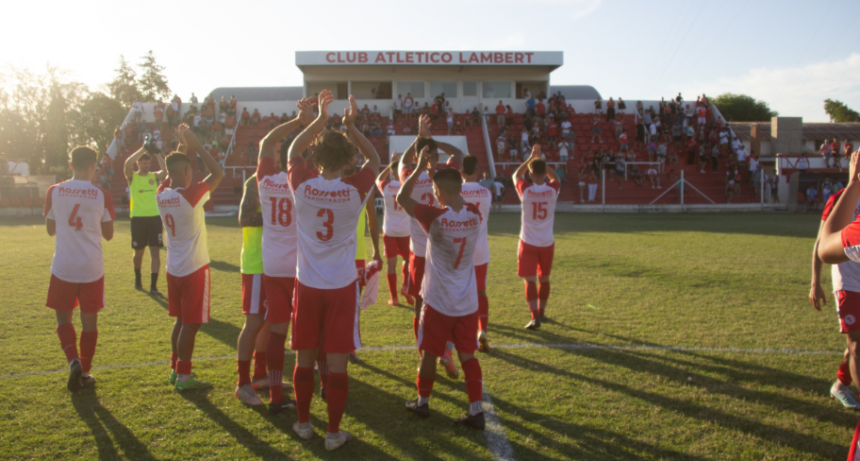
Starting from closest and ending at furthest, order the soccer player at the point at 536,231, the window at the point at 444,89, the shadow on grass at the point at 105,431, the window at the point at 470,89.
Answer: the shadow on grass at the point at 105,431, the soccer player at the point at 536,231, the window at the point at 444,89, the window at the point at 470,89

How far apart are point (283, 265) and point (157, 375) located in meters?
1.90

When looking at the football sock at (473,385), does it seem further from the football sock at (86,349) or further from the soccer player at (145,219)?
the soccer player at (145,219)

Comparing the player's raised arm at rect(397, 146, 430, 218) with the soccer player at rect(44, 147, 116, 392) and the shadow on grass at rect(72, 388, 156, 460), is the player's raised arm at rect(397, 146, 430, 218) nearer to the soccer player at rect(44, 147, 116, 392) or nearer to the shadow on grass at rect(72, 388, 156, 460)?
the shadow on grass at rect(72, 388, 156, 460)

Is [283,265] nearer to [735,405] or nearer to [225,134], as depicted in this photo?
[735,405]

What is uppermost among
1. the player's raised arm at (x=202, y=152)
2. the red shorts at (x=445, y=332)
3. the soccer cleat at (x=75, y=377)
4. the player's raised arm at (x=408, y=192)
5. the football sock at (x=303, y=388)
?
the player's raised arm at (x=202, y=152)

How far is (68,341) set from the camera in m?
4.56

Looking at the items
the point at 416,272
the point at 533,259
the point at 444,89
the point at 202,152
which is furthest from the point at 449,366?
the point at 444,89

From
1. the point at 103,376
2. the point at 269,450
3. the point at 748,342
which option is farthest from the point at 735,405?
A: the point at 103,376

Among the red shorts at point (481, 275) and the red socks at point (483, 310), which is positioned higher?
the red shorts at point (481, 275)

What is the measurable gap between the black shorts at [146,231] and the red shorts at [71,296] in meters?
4.17

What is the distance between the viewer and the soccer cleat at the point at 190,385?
4414 mm

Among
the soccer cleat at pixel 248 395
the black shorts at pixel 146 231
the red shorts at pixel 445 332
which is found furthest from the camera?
the black shorts at pixel 146 231

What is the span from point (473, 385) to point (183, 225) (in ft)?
9.06

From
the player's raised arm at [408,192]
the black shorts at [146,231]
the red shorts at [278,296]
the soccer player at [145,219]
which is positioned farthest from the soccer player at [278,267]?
the black shorts at [146,231]
